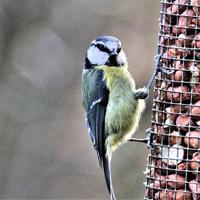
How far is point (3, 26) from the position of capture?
8609mm

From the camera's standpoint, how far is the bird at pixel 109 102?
5094mm

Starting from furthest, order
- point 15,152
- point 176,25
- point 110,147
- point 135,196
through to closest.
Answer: point 15,152, point 135,196, point 110,147, point 176,25

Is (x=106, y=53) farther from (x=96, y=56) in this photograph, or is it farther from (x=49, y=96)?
(x=49, y=96)

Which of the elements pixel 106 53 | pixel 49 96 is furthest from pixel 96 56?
pixel 49 96

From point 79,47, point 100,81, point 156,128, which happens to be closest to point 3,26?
point 79,47

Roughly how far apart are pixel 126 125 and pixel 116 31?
10.7 feet

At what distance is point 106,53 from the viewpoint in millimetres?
5070

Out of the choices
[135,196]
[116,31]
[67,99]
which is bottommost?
[135,196]

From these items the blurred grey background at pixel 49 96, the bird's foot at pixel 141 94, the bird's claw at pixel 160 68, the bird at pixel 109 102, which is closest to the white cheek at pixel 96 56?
the bird at pixel 109 102

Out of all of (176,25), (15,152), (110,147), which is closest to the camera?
(176,25)

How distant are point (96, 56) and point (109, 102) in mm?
275

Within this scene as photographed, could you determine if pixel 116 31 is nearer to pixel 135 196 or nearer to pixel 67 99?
pixel 67 99

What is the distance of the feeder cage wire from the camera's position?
4566mm

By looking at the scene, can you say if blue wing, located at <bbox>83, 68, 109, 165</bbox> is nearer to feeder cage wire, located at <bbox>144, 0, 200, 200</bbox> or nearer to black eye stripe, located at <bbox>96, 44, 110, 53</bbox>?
black eye stripe, located at <bbox>96, 44, 110, 53</bbox>
